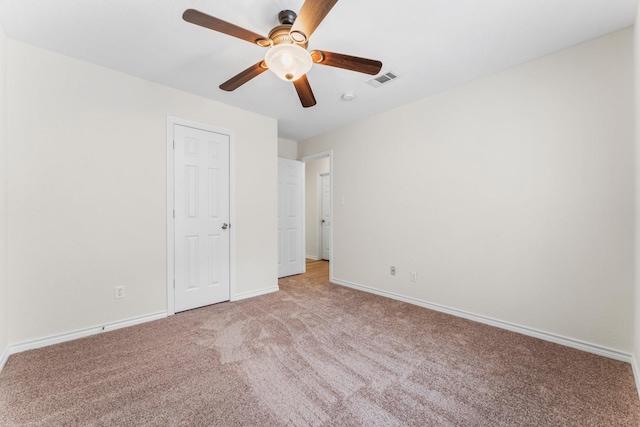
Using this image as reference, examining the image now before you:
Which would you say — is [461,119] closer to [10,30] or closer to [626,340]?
[626,340]

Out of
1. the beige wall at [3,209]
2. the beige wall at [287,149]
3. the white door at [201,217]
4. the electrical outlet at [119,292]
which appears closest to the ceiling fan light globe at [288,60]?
the white door at [201,217]

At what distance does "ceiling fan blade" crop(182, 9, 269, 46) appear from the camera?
1.43m

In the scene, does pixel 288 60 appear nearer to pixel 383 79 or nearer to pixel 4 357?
pixel 383 79

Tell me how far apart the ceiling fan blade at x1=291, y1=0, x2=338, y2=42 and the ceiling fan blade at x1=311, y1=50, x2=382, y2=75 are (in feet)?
0.58

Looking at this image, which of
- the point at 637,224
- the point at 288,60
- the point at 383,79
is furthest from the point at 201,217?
the point at 637,224

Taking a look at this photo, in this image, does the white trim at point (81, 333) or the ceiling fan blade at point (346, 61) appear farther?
the white trim at point (81, 333)

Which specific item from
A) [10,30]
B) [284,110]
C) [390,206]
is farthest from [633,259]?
[10,30]

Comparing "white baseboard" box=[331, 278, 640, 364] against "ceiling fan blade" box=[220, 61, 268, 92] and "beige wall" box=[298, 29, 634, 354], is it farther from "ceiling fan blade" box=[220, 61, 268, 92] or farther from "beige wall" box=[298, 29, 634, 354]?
"ceiling fan blade" box=[220, 61, 268, 92]

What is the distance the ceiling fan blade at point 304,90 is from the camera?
81.2 inches

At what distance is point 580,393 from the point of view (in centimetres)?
165

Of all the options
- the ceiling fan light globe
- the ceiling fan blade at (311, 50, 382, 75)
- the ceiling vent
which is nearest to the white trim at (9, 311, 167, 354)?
the ceiling fan light globe

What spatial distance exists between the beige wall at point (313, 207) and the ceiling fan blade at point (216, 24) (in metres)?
4.35

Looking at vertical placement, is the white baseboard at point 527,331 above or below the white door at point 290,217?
below

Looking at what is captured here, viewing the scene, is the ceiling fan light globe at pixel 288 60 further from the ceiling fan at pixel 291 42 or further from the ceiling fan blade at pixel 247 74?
the ceiling fan blade at pixel 247 74
